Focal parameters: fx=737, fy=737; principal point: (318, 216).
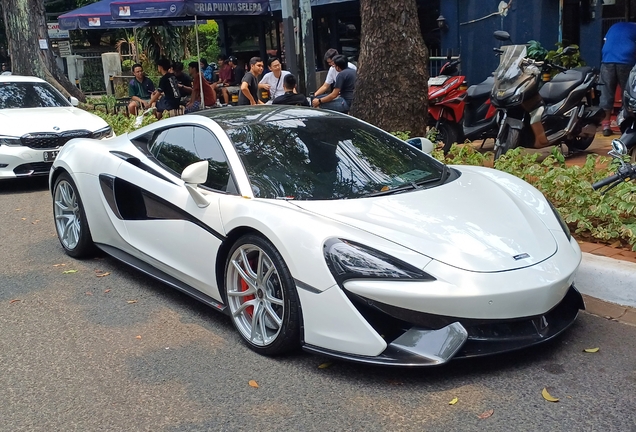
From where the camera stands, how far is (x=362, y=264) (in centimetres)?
364

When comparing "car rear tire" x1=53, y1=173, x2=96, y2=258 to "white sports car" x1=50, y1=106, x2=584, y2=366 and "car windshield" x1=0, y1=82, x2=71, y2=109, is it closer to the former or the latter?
"white sports car" x1=50, y1=106, x2=584, y2=366

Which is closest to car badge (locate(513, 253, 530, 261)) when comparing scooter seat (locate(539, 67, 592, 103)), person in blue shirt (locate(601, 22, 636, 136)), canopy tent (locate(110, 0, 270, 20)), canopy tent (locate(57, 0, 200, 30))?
scooter seat (locate(539, 67, 592, 103))

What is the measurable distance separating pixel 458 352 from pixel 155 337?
1966mm

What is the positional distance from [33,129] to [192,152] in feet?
18.1

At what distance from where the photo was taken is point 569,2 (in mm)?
12656

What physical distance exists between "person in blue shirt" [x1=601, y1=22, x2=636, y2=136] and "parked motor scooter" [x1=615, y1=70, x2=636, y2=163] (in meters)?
3.19

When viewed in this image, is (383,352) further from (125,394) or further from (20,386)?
(20,386)

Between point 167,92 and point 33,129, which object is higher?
point 167,92

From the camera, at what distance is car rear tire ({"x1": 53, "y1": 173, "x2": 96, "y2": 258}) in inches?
237

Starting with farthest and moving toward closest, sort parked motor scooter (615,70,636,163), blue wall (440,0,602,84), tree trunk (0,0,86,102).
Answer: tree trunk (0,0,86,102)
blue wall (440,0,602,84)
parked motor scooter (615,70,636,163)

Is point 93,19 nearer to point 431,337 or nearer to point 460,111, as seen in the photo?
point 460,111

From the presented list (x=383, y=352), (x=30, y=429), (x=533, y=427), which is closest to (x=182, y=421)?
(x=30, y=429)

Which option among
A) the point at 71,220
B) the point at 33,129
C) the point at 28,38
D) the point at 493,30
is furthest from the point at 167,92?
the point at 71,220

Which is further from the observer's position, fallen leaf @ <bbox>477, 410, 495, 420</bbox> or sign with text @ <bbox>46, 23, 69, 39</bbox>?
sign with text @ <bbox>46, 23, 69, 39</bbox>
